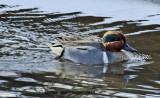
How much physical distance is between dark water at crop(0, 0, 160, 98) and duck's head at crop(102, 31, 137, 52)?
55 cm

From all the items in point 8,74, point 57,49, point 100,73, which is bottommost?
point 100,73

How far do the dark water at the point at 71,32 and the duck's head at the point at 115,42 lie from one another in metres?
0.55

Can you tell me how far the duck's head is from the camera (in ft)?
38.3

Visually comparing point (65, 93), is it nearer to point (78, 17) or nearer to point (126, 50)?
point (126, 50)

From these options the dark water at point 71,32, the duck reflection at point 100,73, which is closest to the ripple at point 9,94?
the dark water at point 71,32

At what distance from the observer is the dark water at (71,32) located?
8766mm

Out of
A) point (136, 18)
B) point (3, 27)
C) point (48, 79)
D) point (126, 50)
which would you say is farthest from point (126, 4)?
point (48, 79)

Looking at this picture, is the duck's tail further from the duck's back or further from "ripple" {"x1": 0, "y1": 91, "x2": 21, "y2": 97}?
"ripple" {"x1": 0, "y1": 91, "x2": 21, "y2": 97}

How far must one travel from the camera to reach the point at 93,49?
37.0ft

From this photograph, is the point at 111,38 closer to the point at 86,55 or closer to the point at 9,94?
the point at 86,55

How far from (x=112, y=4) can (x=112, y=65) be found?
711 centimetres

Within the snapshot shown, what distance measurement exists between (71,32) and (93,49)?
271 cm

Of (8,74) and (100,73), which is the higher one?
(8,74)

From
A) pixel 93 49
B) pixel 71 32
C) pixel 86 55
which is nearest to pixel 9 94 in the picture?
pixel 86 55
